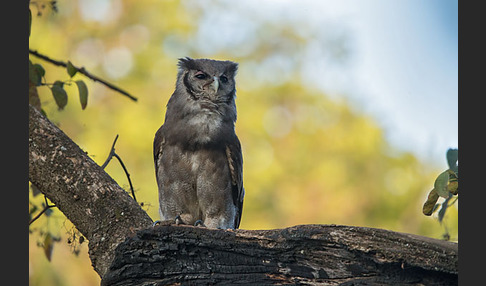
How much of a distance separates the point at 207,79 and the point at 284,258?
2.55 m

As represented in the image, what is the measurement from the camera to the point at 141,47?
11.8 metres

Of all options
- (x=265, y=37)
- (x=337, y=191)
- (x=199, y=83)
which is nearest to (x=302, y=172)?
(x=337, y=191)

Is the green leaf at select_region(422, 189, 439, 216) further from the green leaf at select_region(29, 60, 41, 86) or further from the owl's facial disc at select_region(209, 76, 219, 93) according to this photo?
the green leaf at select_region(29, 60, 41, 86)

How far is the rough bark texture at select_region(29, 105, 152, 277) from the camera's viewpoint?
2.99 metres

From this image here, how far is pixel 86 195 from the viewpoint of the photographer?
3.03 metres

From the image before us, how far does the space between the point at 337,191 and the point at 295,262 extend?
354 inches

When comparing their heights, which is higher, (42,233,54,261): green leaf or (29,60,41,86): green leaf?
(29,60,41,86): green leaf

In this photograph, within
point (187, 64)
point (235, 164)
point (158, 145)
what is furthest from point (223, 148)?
point (187, 64)

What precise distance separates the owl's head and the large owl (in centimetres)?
1

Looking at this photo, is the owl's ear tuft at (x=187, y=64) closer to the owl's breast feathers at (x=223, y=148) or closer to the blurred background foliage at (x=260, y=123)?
the owl's breast feathers at (x=223, y=148)

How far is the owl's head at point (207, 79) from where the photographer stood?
471cm

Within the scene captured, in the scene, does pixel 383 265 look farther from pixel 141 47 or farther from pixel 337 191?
pixel 141 47

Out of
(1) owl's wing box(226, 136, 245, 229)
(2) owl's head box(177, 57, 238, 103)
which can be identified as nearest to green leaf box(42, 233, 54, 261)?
(1) owl's wing box(226, 136, 245, 229)

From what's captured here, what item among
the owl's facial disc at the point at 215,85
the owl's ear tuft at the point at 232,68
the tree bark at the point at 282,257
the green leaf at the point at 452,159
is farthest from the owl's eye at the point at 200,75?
the green leaf at the point at 452,159
